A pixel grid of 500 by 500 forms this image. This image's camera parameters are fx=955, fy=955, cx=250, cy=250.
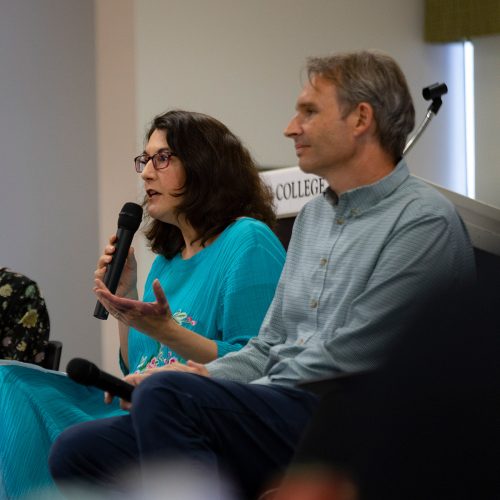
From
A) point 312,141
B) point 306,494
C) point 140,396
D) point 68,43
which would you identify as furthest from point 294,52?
point 306,494

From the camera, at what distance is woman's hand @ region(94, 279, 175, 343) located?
1843 mm

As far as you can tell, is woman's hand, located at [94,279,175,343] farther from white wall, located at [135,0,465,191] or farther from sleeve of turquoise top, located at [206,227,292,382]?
white wall, located at [135,0,465,191]

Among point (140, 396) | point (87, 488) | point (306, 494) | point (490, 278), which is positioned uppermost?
point (490, 278)

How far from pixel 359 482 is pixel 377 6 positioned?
5555 mm

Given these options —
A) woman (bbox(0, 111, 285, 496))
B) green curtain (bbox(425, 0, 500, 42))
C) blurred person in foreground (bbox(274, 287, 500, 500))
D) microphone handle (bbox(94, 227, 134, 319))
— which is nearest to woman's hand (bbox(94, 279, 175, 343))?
woman (bbox(0, 111, 285, 496))

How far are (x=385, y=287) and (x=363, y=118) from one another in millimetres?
361

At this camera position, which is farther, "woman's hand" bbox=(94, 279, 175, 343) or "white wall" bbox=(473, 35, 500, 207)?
"white wall" bbox=(473, 35, 500, 207)

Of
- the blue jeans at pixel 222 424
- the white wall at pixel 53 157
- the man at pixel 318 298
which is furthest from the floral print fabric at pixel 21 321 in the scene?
the white wall at pixel 53 157

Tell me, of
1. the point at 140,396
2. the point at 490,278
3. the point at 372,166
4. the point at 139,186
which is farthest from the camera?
A: the point at 139,186

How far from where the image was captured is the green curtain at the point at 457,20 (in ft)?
20.0

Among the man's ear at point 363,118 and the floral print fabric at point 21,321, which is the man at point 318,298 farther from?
the floral print fabric at point 21,321

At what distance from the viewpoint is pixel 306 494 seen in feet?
2.35

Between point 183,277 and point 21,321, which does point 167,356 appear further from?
point 21,321

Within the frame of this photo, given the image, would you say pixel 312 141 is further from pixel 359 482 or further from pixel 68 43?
pixel 68 43
